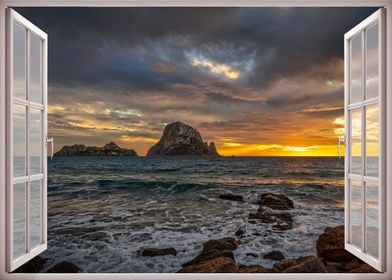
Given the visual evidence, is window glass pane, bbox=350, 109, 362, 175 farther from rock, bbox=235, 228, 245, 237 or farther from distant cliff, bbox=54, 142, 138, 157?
distant cliff, bbox=54, 142, 138, 157

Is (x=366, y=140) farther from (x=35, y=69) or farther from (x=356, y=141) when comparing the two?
(x=35, y=69)

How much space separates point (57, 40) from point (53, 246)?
659 cm

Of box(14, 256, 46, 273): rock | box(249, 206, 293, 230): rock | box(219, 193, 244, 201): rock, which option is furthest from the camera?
box(219, 193, 244, 201): rock

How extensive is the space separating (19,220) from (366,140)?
1720mm

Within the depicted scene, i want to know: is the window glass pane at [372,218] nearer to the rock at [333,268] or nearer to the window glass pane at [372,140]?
the window glass pane at [372,140]

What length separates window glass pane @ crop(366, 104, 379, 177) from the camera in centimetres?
171

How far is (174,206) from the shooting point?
1012 cm

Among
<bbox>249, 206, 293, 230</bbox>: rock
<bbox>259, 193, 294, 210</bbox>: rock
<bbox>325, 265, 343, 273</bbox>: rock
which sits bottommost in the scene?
<bbox>249, 206, 293, 230</bbox>: rock

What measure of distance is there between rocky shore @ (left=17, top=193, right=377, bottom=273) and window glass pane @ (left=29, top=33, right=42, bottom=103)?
2.33 meters

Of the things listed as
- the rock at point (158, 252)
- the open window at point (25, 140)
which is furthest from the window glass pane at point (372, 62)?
the rock at point (158, 252)

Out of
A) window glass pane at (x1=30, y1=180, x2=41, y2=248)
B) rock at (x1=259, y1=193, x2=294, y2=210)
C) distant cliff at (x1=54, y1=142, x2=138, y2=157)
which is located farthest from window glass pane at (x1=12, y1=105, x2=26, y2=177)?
distant cliff at (x1=54, y1=142, x2=138, y2=157)

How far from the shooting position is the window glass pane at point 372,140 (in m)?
1.71

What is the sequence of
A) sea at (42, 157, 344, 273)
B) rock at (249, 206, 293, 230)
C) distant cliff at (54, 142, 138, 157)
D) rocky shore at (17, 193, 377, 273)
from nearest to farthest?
rocky shore at (17, 193, 377, 273)
sea at (42, 157, 344, 273)
rock at (249, 206, 293, 230)
distant cliff at (54, 142, 138, 157)

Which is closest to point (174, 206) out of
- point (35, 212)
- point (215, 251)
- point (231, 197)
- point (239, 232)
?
point (231, 197)
